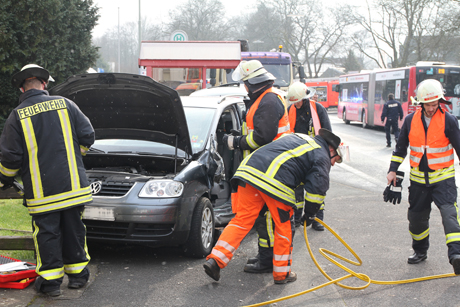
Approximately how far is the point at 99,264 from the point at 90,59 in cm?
765

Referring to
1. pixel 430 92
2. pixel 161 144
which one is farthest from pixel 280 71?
pixel 430 92

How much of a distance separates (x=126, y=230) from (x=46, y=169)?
1.05 m

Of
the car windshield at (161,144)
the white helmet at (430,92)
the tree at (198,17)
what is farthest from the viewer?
the tree at (198,17)

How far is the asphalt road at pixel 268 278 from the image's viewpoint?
403cm

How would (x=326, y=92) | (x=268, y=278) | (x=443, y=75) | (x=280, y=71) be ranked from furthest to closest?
(x=326, y=92), (x=443, y=75), (x=280, y=71), (x=268, y=278)

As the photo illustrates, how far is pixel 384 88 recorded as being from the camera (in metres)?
24.0

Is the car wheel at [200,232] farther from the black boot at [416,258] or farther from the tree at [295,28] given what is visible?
the tree at [295,28]

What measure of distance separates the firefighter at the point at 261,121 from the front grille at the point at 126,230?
77 centimetres

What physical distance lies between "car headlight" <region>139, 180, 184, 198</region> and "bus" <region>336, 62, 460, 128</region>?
13.4 metres

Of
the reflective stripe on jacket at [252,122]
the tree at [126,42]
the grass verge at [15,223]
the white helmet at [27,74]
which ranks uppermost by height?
the tree at [126,42]

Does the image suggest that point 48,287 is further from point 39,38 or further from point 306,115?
point 39,38

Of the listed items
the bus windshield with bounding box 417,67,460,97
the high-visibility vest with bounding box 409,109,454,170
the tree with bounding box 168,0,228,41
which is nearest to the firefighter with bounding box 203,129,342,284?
the high-visibility vest with bounding box 409,109,454,170

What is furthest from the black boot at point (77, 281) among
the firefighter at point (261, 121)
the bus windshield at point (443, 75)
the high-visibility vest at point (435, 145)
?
the bus windshield at point (443, 75)

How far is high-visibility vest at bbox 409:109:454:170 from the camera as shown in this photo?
4.86 m
